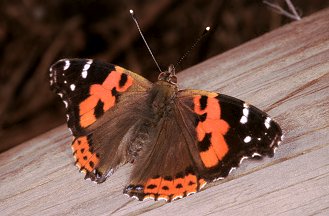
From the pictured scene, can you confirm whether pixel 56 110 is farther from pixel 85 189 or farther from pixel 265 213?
pixel 265 213

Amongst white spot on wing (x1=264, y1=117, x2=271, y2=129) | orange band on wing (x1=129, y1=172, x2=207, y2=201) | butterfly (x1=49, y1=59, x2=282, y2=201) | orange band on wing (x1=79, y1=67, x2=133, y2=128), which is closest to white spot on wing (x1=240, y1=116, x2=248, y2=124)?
butterfly (x1=49, y1=59, x2=282, y2=201)

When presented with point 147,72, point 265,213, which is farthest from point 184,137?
point 147,72

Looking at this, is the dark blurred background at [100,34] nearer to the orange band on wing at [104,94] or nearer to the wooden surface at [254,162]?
the orange band on wing at [104,94]

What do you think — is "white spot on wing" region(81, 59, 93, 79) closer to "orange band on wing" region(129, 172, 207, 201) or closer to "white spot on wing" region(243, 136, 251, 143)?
"orange band on wing" region(129, 172, 207, 201)

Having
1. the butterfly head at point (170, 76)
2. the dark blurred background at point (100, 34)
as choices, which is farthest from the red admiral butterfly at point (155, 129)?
the dark blurred background at point (100, 34)

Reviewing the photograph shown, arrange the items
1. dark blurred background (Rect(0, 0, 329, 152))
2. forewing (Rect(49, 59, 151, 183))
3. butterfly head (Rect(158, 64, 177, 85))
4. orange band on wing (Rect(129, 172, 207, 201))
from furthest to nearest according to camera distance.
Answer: dark blurred background (Rect(0, 0, 329, 152)), butterfly head (Rect(158, 64, 177, 85)), forewing (Rect(49, 59, 151, 183)), orange band on wing (Rect(129, 172, 207, 201))
